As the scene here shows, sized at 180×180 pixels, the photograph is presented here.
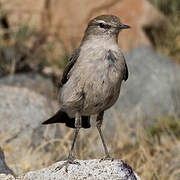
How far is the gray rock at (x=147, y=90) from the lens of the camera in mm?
7793

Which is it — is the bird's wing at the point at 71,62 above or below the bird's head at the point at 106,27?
below

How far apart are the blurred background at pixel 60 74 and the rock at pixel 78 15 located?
0.07 feet

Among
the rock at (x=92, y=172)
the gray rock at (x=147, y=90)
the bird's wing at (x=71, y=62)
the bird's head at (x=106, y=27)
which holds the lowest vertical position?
the gray rock at (x=147, y=90)

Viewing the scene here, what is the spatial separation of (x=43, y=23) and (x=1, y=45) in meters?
1.74

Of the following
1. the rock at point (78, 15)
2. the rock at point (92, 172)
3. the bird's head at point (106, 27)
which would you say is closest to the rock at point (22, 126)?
the rock at point (92, 172)

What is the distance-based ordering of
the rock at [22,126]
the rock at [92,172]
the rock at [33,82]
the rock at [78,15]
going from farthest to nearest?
the rock at [78,15], the rock at [33,82], the rock at [22,126], the rock at [92,172]

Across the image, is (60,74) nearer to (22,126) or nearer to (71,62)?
(22,126)

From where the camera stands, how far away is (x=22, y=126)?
6.30 metres

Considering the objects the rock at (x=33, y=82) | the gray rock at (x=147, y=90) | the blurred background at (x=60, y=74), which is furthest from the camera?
the rock at (x=33, y=82)

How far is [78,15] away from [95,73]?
19.1 feet

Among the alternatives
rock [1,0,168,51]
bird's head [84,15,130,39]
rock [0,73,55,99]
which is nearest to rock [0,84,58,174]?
rock [0,73,55,99]

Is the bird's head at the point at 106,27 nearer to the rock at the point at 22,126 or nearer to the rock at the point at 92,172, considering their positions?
the rock at the point at 92,172

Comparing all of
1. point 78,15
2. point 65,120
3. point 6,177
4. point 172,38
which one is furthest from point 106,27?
point 172,38

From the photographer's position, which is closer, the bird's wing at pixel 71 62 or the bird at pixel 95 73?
the bird at pixel 95 73
